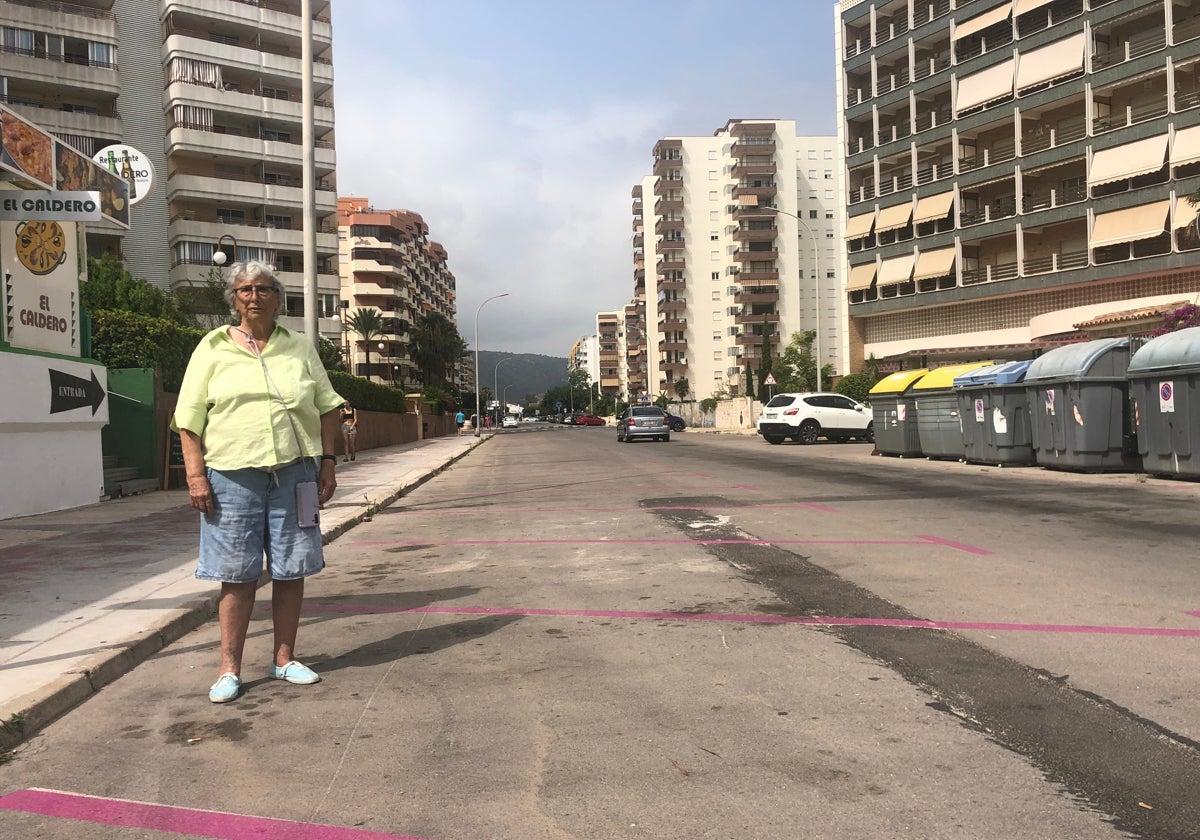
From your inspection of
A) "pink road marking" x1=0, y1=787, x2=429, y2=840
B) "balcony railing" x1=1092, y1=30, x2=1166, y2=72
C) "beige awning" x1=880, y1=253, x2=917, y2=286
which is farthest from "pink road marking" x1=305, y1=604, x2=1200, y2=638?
"beige awning" x1=880, y1=253, x2=917, y2=286

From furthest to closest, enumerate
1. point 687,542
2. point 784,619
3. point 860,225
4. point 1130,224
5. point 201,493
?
point 860,225 → point 1130,224 → point 687,542 → point 784,619 → point 201,493

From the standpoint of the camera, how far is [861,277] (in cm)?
5188

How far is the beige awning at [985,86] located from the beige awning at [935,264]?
688 cm

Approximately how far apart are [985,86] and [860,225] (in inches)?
398

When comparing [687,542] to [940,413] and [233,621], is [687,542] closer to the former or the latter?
[233,621]

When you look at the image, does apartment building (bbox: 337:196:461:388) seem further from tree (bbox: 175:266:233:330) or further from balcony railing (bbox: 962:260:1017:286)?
balcony railing (bbox: 962:260:1017:286)

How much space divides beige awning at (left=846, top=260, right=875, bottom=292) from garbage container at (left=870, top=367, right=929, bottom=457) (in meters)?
31.5

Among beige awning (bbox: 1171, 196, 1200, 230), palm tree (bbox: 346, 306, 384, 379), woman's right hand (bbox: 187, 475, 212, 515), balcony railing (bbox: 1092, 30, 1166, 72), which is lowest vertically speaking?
Answer: woman's right hand (bbox: 187, 475, 212, 515)

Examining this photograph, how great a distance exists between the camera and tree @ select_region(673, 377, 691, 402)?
341ft

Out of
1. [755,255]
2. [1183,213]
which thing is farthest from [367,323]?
[1183,213]

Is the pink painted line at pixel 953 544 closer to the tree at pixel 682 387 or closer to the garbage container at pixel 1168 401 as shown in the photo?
the garbage container at pixel 1168 401

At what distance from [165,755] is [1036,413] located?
51.4 ft

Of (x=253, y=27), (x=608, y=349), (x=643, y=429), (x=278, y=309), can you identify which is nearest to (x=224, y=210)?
(x=253, y=27)

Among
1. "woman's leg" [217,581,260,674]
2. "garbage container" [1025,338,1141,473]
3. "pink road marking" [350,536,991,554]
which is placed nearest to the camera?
"woman's leg" [217,581,260,674]
